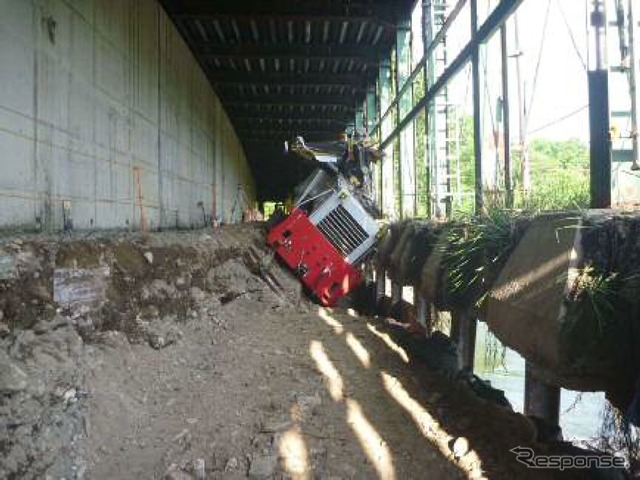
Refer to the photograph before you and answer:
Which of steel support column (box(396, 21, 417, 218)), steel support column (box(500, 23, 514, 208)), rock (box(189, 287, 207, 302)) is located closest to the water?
steel support column (box(500, 23, 514, 208))

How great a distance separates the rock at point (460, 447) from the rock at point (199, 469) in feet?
5.24

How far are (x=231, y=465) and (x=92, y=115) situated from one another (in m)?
4.67

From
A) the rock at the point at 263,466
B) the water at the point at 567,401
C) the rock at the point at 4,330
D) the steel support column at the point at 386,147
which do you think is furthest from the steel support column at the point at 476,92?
the steel support column at the point at 386,147

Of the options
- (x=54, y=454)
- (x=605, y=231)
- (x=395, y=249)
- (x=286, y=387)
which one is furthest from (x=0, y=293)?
(x=395, y=249)

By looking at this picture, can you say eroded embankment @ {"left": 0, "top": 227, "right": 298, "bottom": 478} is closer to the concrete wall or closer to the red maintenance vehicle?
the concrete wall

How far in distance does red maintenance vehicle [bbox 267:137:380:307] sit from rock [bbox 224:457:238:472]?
5997mm

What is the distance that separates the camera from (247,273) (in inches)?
335

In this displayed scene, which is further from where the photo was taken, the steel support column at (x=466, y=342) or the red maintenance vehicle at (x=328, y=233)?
the red maintenance vehicle at (x=328, y=233)

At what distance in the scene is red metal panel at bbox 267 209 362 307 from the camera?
9484mm

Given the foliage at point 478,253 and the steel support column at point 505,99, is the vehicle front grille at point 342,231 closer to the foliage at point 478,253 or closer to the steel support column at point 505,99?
the steel support column at point 505,99

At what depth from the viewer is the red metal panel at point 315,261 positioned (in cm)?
948

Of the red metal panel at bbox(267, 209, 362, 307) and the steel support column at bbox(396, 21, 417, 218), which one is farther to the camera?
the steel support column at bbox(396, 21, 417, 218)

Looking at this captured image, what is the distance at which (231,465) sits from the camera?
11.3ft

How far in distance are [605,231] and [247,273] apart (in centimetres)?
605
